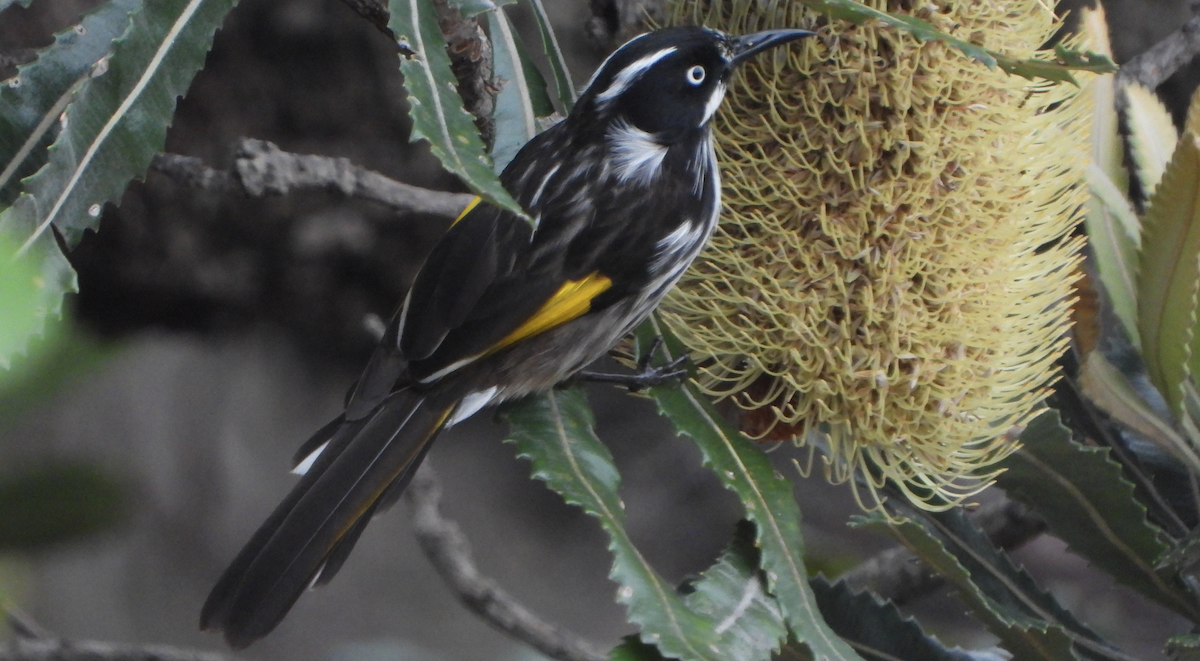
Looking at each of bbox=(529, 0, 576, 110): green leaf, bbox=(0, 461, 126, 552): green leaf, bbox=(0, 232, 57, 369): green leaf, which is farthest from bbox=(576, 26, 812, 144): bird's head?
bbox=(0, 232, 57, 369): green leaf

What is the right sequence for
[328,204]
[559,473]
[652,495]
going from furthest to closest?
1. [652,495]
2. [328,204]
3. [559,473]

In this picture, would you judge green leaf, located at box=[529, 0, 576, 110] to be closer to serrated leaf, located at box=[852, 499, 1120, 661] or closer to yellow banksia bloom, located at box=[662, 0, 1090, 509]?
yellow banksia bloom, located at box=[662, 0, 1090, 509]

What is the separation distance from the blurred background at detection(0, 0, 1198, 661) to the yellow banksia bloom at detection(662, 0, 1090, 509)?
380 millimetres

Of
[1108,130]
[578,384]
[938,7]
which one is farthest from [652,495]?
[938,7]

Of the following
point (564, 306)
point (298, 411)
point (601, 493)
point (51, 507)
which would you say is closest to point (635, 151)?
point (564, 306)

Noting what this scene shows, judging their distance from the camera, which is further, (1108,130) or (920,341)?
(1108,130)

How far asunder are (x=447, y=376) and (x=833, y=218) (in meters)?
0.52

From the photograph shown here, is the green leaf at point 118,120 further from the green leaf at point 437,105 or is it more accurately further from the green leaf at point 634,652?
the green leaf at point 634,652

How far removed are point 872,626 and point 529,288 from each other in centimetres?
65

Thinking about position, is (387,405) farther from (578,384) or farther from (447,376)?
(578,384)

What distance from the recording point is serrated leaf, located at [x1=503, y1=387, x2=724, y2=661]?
1.09 meters

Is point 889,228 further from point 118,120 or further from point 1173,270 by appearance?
point 118,120

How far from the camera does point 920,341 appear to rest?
1.33 m

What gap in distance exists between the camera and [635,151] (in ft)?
4.76
